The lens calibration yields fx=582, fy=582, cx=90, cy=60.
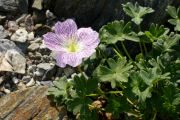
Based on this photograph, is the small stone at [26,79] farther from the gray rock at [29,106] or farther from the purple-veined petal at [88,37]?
the purple-veined petal at [88,37]

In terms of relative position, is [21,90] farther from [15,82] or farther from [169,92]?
[169,92]

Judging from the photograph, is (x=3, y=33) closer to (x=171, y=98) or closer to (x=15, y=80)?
(x=15, y=80)

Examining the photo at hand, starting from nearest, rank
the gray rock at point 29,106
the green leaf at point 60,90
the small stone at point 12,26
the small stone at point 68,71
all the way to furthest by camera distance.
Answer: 1. the green leaf at point 60,90
2. the gray rock at point 29,106
3. the small stone at point 68,71
4. the small stone at point 12,26

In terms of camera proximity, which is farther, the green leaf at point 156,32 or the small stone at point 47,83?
the small stone at point 47,83

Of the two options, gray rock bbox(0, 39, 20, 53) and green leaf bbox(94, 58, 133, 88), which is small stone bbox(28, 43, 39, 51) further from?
green leaf bbox(94, 58, 133, 88)

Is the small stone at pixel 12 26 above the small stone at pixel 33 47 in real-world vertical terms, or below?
above

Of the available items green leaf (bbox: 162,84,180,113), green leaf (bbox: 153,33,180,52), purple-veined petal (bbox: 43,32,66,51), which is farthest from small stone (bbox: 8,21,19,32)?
green leaf (bbox: 162,84,180,113)

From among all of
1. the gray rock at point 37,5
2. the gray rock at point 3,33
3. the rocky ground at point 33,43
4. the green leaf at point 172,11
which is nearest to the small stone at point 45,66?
the rocky ground at point 33,43

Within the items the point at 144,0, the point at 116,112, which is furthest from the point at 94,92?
the point at 144,0
